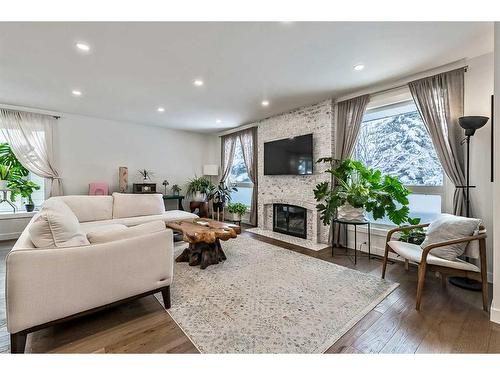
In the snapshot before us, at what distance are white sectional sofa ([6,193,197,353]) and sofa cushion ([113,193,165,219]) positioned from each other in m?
2.33

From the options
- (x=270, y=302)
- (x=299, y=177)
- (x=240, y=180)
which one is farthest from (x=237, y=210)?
(x=270, y=302)

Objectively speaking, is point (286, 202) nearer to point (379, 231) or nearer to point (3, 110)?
point (379, 231)

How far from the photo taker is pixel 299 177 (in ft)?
14.5

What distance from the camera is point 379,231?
11.1 ft

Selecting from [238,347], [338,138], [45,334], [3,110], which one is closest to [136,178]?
[3,110]

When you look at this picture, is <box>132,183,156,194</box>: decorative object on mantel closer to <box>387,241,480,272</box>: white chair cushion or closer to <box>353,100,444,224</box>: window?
<box>353,100,444,224</box>: window

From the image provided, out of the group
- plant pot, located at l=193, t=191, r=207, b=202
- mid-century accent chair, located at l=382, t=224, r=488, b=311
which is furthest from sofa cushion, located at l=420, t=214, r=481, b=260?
plant pot, located at l=193, t=191, r=207, b=202

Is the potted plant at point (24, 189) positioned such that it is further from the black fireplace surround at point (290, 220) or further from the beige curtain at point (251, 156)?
the black fireplace surround at point (290, 220)

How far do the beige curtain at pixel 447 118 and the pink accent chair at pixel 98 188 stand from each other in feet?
19.1

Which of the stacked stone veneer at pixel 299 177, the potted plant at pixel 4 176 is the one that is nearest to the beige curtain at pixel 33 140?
the potted plant at pixel 4 176

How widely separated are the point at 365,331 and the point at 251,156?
14.2 feet

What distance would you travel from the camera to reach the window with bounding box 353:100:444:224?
303 centimetres

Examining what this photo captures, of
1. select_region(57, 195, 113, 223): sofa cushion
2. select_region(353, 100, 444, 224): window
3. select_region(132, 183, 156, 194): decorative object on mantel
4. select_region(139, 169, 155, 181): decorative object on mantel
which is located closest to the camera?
select_region(353, 100, 444, 224): window

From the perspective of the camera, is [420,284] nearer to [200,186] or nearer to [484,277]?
[484,277]
